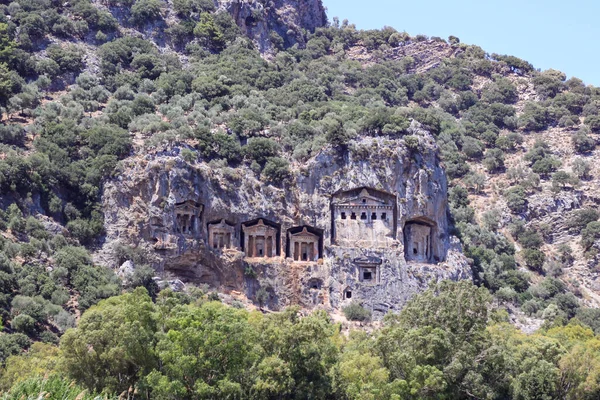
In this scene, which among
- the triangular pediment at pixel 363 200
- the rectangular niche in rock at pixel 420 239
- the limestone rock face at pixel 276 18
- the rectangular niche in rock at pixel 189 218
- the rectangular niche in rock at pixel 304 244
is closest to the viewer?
the rectangular niche in rock at pixel 189 218

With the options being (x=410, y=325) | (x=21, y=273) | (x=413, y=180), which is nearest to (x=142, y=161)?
(x=21, y=273)

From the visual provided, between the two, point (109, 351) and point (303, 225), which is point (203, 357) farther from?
point (303, 225)

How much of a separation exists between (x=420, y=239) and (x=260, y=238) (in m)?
12.9

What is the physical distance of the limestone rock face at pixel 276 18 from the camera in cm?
12175

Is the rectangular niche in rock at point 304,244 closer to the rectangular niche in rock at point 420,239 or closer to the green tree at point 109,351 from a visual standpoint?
the rectangular niche in rock at point 420,239

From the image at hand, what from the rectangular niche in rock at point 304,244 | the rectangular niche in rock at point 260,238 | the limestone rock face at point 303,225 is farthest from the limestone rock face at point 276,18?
the rectangular niche in rock at point 304,244

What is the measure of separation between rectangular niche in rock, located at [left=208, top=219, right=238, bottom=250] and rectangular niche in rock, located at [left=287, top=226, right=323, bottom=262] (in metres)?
4.51

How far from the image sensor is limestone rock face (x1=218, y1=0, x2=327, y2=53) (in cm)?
12175

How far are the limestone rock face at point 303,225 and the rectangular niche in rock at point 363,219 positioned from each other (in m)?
0.08

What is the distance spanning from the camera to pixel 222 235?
259 ft

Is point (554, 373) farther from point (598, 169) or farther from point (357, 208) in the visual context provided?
point (598, 169)

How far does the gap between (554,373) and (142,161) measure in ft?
124

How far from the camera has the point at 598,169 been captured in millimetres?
105688

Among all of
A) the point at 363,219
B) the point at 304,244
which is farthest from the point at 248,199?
the point at 363,219
